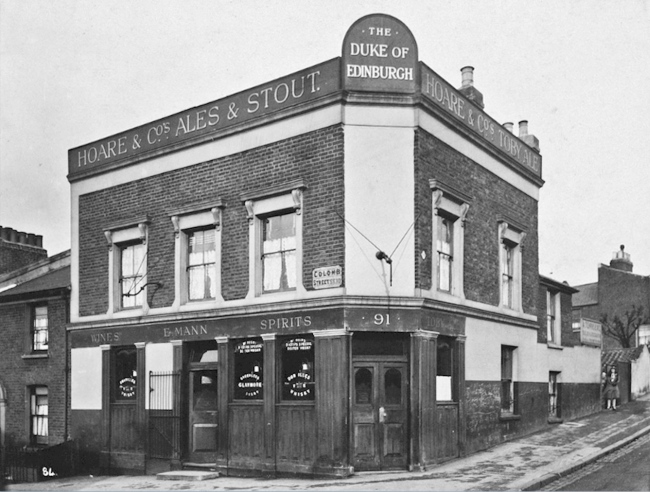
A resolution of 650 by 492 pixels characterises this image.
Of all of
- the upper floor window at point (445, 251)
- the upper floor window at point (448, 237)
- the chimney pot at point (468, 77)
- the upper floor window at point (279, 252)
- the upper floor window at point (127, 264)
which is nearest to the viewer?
the upper floor window at point (448, 237)

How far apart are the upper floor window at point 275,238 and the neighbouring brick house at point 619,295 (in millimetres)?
32566

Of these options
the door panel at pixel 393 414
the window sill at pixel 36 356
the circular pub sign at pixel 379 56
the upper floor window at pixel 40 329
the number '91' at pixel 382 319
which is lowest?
the door panel at pixel 393 414

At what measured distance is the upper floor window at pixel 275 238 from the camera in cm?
1438

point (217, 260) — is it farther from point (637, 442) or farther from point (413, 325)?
point (637, 442)

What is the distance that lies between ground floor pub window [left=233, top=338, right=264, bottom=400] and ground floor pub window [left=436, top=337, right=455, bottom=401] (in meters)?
3.43

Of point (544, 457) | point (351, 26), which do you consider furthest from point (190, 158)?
point (544, 457)

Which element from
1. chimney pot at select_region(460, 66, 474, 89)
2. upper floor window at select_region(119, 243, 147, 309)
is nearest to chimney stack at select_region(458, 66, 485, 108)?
chimney pot at select_region(460, 66, 474, 89)

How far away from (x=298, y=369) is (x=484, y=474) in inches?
149

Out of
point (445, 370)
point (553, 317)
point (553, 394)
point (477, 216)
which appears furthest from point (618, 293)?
point (445, 370)

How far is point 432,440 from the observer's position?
45.3 feet

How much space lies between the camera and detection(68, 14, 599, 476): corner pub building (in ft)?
44.6

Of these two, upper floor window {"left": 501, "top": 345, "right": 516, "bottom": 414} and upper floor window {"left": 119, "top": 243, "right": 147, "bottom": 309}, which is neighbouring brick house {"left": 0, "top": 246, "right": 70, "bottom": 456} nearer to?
upper floor window {"left": 119, "top": 243, "right": 147, "bottom": 309}

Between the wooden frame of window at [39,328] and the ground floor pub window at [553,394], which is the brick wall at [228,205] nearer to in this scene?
the wooden frame of window at [39,328]

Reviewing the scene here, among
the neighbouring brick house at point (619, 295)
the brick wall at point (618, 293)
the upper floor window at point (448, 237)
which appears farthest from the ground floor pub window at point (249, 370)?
the brick wall at point (618, 293)
